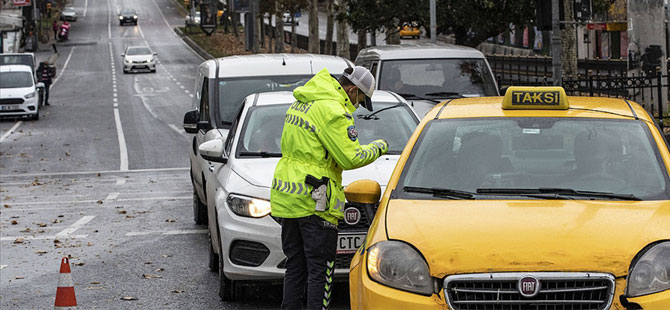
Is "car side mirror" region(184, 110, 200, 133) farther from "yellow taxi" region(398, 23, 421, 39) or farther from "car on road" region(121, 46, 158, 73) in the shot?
"car on road" region(121, 46, 158, 73)

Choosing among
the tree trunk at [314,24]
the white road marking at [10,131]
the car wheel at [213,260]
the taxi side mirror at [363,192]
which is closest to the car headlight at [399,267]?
the taxi side mirror at [363,192]

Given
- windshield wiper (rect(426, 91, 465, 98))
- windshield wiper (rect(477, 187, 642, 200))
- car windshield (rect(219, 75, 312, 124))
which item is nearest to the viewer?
windshield wiper (rect(477, 187, 642, 200))

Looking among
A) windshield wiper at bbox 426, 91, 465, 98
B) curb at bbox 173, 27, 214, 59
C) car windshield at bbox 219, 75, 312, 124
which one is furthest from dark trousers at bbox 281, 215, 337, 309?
curb at bbox 173, 27, 214, 59

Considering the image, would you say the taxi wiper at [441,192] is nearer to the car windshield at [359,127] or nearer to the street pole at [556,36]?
the car windshield at [359,127]

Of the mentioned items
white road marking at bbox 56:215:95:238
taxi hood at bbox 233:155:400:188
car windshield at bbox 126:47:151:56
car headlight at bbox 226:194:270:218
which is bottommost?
car windshield at bbox 126:47:151:56

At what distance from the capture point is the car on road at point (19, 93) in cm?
3828

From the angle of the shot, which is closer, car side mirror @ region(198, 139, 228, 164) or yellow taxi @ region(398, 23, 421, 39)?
car side mirror @ region(198, 139, 228, 164)

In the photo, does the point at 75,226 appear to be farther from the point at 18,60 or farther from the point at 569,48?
the point at 18,60

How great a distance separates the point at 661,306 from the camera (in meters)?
5.34

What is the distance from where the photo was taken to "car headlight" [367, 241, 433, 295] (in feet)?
18.2

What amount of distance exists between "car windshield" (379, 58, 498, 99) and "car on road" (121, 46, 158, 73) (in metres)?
49.0

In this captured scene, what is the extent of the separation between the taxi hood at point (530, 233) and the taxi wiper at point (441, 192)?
0.15m

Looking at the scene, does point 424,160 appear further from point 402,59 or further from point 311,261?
point 402,59

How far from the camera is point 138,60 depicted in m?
65.8
